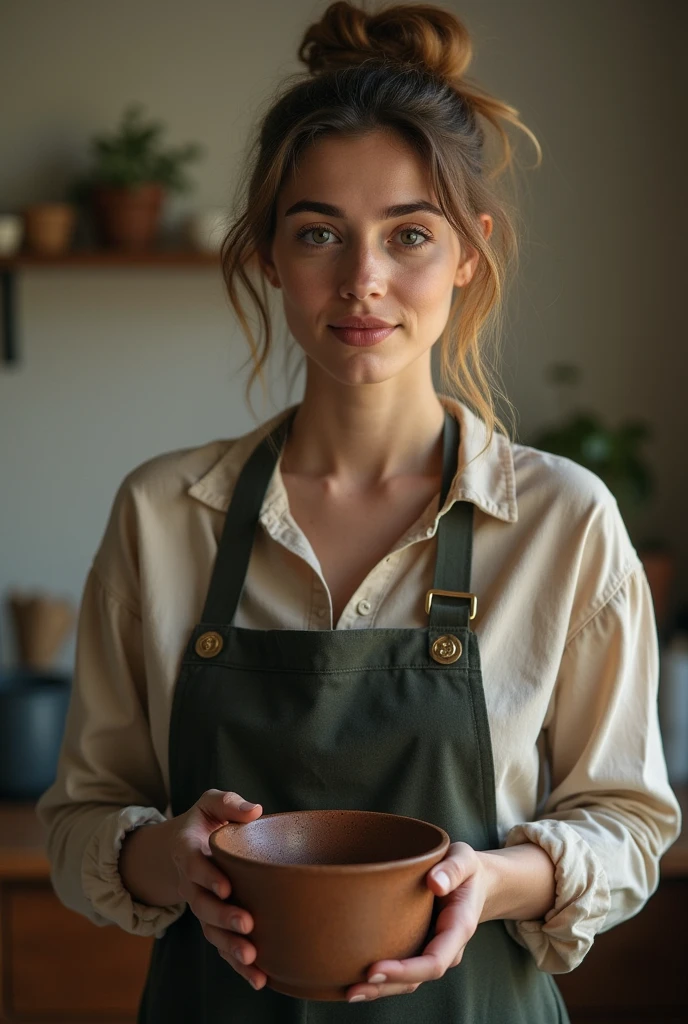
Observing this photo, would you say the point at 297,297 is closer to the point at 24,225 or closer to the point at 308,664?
the point at 308,664

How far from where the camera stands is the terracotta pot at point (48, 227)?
9.73ft

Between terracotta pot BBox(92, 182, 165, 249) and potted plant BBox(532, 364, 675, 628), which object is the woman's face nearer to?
potted plant BBox(532, 364, 675, 628)

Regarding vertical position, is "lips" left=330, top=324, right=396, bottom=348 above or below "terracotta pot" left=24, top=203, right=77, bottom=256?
below

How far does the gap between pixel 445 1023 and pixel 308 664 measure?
39 cm

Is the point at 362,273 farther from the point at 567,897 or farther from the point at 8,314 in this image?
the point at 8,314

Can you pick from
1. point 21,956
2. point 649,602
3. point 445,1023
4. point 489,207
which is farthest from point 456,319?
point 21,956

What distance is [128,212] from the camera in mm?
2977

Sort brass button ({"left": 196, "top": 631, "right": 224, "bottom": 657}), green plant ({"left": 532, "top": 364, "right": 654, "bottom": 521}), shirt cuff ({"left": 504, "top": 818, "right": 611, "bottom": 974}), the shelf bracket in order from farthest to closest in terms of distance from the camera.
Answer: the shelf bracket → green plant ({"left": 532, "top": 364, "right": 654, "bottom": 521}) → brass button ({"left": 196, "top": 631, "right": 224, "bottom": 657}) → shirt cuff ({"left": 504, "top": 818, "right": 611, "bottom": 974})

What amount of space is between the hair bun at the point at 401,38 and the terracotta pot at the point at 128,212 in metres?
1.61

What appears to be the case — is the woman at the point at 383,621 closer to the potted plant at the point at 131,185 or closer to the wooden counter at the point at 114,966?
the wooden counter at the point at 114,966

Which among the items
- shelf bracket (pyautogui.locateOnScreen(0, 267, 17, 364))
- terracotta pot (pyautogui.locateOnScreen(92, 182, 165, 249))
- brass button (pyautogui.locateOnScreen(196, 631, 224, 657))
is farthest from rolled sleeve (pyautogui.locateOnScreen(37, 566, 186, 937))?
shelf bracket (pyautogui.locateOnScreen(0, 267, 17, 364))

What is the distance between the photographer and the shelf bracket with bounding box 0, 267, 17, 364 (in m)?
3.14

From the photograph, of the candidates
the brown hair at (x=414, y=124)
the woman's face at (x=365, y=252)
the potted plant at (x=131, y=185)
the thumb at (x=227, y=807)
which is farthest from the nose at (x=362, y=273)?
the potted plant at (x=131, y=185)

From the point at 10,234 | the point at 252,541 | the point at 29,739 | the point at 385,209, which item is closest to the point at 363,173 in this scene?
the point at 385,209
